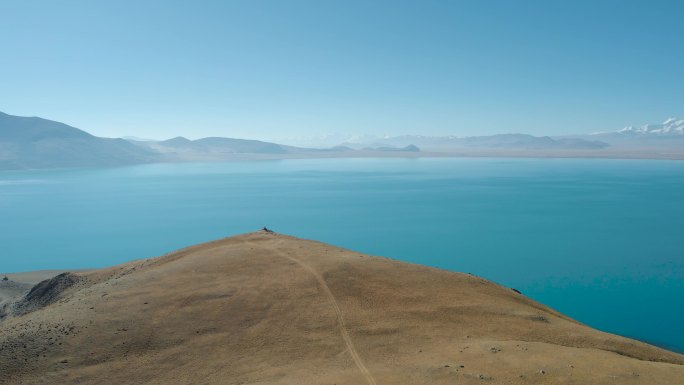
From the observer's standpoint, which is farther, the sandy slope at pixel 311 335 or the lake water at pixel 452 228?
the lake water at pixel 452 228

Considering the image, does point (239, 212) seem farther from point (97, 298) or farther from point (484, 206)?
point (97, 298)

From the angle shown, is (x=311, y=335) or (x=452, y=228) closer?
(x=311, y=335)

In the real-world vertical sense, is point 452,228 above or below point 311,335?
below

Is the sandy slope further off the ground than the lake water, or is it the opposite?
the sandy slope

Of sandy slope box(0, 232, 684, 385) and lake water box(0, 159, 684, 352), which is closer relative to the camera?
sandy slope box(0, 232, 684, 385)
